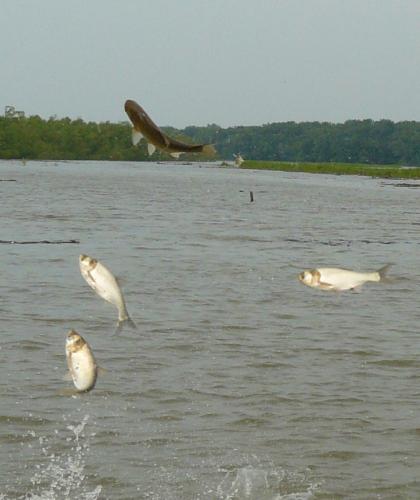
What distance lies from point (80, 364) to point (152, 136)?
5.37 feet

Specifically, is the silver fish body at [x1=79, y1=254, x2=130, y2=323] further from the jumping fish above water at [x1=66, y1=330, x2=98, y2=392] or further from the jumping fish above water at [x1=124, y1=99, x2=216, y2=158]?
the jumping fish above water at [x1=124, y1=99, x2=216, y2=158]

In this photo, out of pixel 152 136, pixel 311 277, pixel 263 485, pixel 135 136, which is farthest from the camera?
pixel 263 485

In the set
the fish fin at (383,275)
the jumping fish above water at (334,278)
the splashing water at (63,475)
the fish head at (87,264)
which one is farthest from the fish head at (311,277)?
the splashing water at (63,475)

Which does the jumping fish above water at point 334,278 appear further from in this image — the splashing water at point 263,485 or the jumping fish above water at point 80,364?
the splashing water at point 263,485

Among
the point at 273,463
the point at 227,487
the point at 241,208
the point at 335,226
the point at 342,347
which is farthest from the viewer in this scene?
the point at 241,208

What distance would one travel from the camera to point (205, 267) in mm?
31125

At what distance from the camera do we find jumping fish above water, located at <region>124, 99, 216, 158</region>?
6.02 m

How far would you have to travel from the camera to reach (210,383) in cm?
1574

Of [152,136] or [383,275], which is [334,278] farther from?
[152,136]

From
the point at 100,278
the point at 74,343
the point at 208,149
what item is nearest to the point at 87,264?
the point at 100,278

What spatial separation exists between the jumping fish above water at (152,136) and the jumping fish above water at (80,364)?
1.42 meters

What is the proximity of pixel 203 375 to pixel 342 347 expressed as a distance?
3655mm

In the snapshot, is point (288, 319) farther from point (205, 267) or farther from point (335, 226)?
point (335, 226)

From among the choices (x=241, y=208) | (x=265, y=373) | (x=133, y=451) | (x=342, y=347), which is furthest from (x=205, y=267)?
(x=241, y=208)
